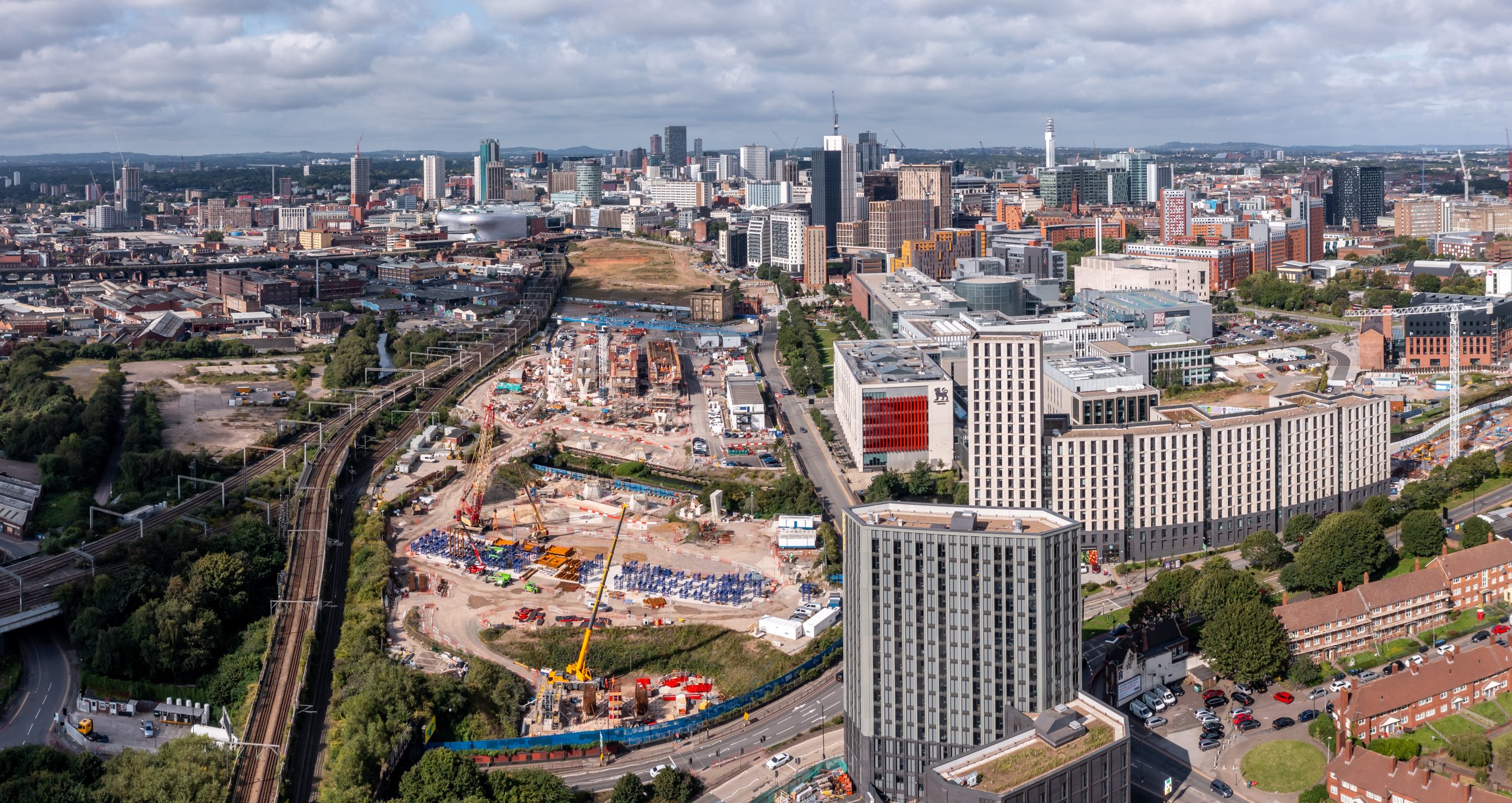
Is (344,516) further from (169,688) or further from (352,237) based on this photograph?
(352,237)

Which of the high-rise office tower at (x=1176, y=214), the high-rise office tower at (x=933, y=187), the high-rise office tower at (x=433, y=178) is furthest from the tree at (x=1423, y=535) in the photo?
the high-rise office tower at (x=433, y=178)

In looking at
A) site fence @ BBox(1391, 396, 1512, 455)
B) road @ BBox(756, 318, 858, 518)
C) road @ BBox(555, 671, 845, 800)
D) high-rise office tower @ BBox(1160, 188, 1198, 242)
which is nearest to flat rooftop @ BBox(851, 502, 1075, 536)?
road @ BBox(555, 671, 845, 800)

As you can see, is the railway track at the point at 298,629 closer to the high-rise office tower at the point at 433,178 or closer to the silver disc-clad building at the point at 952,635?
the silver disc-clad building at the point at 952,635

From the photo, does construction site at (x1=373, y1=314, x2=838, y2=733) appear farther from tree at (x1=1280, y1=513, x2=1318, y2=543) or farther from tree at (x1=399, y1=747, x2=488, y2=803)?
tree at (x1=1280, y1=513, x2=1318, y2=543)

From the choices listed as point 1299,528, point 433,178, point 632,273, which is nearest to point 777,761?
point 1299,528

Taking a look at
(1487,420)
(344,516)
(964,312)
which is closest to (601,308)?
(964,312)

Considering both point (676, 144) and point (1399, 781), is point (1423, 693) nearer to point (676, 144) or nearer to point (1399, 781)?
point (1399, 781)

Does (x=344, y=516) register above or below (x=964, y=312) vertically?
below
